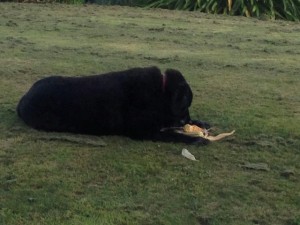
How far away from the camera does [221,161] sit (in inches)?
216

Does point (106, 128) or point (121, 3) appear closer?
point (106, 128)

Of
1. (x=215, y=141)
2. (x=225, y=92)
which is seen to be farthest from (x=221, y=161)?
(x=225, y=92)

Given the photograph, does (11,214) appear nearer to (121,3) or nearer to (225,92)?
(225,92)

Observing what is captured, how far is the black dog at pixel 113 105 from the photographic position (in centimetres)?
583

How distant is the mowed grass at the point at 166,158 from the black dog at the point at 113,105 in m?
0.10

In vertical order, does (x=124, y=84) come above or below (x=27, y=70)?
above

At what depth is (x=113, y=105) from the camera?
19.1ft

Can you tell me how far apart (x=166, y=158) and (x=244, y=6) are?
42.7ft

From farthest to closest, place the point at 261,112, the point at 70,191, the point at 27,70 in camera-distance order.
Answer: the point at 27,70 < the point at 261,112 < the point at 70,191

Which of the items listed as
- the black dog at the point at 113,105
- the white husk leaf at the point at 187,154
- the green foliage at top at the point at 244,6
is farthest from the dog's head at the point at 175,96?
the green foliage at top at the point at 244,6

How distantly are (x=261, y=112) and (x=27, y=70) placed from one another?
2.87m

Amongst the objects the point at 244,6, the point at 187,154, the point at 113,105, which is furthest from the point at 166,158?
the point at 244,6

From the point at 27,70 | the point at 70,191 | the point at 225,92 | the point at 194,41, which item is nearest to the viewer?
the point at 70,191

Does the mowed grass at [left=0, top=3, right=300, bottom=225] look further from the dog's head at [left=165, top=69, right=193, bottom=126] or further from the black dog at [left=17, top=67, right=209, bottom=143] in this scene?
the dog's head at [left=165, top=69, right=193, bottom=126]
